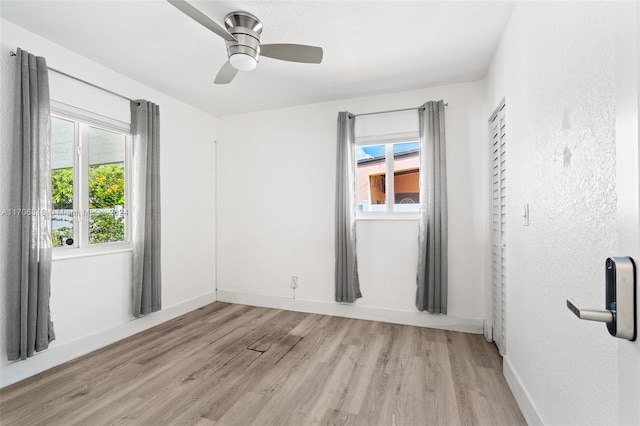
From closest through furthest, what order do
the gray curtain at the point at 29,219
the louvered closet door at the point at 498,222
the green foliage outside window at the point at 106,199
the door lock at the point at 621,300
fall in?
the door lock at the point at 621,300 → the gray curtain at the point at 29,219 → the louvered closet door at the point at 498,222 → the green foliage outside window at the point at 106,199

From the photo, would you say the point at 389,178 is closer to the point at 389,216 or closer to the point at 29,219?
the point at 389,216

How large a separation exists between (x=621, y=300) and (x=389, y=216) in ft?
9.32

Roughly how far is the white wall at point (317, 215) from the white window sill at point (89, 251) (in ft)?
4.32

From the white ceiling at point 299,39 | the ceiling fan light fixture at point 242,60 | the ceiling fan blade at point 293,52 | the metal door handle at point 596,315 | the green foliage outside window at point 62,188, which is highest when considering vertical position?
the white ceiling at point 299,39

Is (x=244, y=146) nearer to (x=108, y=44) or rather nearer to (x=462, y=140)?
(x=108, y=44)

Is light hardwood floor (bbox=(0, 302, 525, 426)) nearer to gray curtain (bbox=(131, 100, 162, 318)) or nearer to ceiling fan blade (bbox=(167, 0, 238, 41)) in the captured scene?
gray curtain (bbox=(131, 100, 162, 318))

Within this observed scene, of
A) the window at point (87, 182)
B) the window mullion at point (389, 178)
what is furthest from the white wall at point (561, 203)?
the window at point (87, 182)

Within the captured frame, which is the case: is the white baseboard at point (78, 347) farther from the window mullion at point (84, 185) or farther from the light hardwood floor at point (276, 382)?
the window mullion at point (84, 185)

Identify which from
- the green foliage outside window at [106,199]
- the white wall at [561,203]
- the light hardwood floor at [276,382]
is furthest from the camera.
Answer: the green foliage outside window at [106,199]

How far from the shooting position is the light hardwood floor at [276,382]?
1746mm

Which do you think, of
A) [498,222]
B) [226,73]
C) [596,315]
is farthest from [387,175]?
[596,315]

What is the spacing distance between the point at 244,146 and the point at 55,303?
8.48 feet

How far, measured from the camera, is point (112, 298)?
2768mm

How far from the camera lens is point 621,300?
0.50 m
